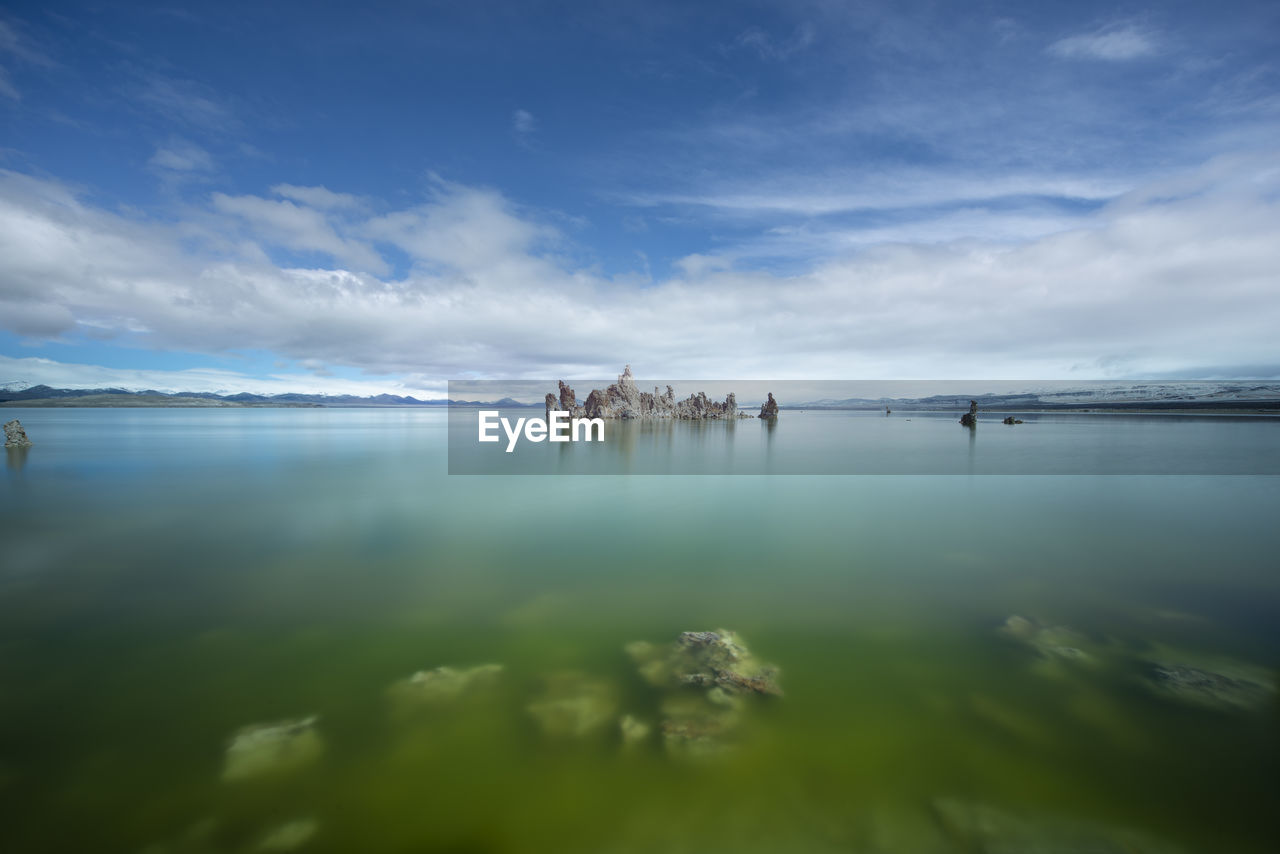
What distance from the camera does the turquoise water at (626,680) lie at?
4.83 metres

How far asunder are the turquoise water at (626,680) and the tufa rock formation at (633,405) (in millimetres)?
108307

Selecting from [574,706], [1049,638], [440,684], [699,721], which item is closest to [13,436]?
[440,684]

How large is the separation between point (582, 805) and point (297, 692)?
4.68 meters

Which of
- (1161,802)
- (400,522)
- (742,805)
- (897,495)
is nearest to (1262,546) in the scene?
(897,495)

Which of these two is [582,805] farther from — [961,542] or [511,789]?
[961,542]

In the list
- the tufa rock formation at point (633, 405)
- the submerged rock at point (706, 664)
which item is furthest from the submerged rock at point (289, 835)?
the tufa rock formation at point (633, 405)

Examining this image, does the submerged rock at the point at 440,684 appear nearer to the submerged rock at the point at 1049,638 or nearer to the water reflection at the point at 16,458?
the submerged rock at the point at 1049,638

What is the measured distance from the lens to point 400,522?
16781 mm

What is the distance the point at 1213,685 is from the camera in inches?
277

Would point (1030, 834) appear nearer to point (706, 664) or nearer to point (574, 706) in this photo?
point (706, 664)

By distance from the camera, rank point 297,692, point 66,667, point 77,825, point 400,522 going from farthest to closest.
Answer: point 400,522 < point 66,667 < point 297,692 < point 77,825

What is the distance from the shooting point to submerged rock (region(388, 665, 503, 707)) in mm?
6762

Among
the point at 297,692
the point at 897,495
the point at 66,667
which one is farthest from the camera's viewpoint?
the point at 897,495

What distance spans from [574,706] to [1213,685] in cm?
925
